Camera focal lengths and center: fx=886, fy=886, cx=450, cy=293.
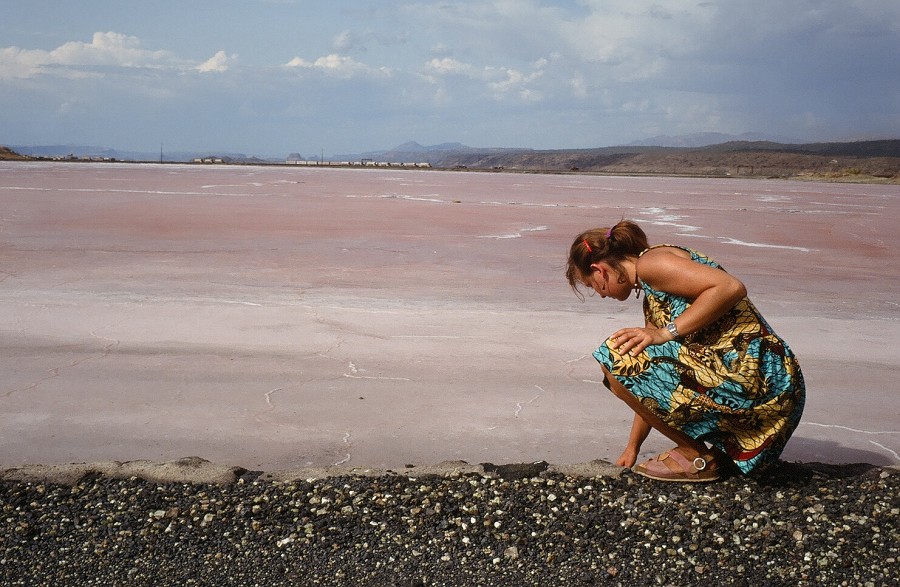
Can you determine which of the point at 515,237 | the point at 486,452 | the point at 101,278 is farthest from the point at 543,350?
Answer: the point at 515,237

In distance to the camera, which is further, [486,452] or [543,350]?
[543,350]

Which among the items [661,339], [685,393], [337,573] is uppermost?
[661,339]

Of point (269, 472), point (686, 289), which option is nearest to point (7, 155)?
point (269, 472)

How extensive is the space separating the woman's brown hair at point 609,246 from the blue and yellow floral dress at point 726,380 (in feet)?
0.52

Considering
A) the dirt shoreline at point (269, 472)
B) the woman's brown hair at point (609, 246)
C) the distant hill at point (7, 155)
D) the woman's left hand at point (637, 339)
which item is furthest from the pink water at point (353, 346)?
the distant hill at point (7, 155)

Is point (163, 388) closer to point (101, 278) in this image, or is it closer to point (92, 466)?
point (92, 466)

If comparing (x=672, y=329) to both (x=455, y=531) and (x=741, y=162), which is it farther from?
(x=741, y=162)

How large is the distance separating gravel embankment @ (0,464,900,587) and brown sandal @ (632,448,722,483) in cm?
4

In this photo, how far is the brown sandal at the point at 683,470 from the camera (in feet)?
11.7

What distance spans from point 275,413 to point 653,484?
2.06 metres

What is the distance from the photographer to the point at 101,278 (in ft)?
28.5

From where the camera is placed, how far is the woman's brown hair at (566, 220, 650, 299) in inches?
135

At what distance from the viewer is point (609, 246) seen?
3428mm

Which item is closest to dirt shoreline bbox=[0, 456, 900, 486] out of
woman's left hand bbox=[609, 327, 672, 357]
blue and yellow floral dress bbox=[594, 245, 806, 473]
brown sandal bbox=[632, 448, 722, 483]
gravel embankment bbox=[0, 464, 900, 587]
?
gravel embankment bbox=[0, 464, 900, 587]
